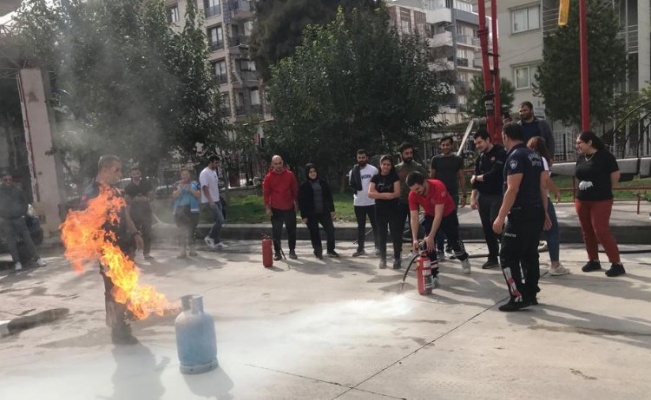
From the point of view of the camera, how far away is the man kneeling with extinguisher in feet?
21.0

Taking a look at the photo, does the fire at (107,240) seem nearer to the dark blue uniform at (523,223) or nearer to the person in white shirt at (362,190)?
the dark blue uniform at (523,223)

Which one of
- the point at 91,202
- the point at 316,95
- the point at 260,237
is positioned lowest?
the point at 260,237

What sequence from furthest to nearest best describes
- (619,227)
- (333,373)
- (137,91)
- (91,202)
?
1. (137,91)
2. (619,227)
3. (91,202)
4. (333,373)

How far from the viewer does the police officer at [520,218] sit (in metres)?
5.22

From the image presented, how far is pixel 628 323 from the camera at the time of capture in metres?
4.77

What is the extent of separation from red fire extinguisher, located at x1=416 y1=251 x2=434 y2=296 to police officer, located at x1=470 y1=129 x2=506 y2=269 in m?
1.34

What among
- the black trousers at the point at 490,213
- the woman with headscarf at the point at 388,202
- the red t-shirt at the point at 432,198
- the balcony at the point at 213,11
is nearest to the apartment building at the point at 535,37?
the woman with headscarf at the point at 388,202

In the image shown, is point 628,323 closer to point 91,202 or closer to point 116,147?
point 91,202

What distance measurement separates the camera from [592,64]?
21.9m

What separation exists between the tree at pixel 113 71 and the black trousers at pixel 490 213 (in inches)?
444

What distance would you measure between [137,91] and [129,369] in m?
12.2

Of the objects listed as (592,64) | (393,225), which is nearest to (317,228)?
(393,225)

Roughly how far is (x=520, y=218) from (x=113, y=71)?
42.9 ft

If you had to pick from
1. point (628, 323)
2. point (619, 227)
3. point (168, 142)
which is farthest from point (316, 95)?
point (628, 323)
